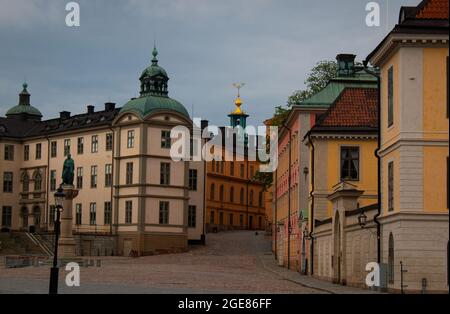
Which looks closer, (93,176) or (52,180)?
(93,176)

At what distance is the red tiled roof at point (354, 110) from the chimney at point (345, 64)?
1150 centimetres

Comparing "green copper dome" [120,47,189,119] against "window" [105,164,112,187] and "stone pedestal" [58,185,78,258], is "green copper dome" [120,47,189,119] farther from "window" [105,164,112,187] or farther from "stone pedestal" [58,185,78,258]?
"stone pedestal" [58,185,78,258]

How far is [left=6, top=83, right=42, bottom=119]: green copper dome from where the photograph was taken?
104 m

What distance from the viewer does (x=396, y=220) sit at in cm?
3409

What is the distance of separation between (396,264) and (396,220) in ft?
4.91

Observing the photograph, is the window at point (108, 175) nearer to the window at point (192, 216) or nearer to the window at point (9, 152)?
the window at point (192, 216)

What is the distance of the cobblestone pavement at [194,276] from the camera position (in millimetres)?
37312

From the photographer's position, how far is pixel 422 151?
33375 mm

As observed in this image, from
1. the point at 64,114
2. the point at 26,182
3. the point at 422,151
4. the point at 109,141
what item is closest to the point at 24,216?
the point at 26,182

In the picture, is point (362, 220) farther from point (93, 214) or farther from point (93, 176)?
point (93, 176)

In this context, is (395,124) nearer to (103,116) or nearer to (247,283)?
(247,283)

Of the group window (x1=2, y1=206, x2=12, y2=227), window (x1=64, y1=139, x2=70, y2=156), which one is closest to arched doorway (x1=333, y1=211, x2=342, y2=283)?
window (x1=64, y1=139, x2=70, y2=156)

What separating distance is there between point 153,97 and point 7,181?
1942cm
